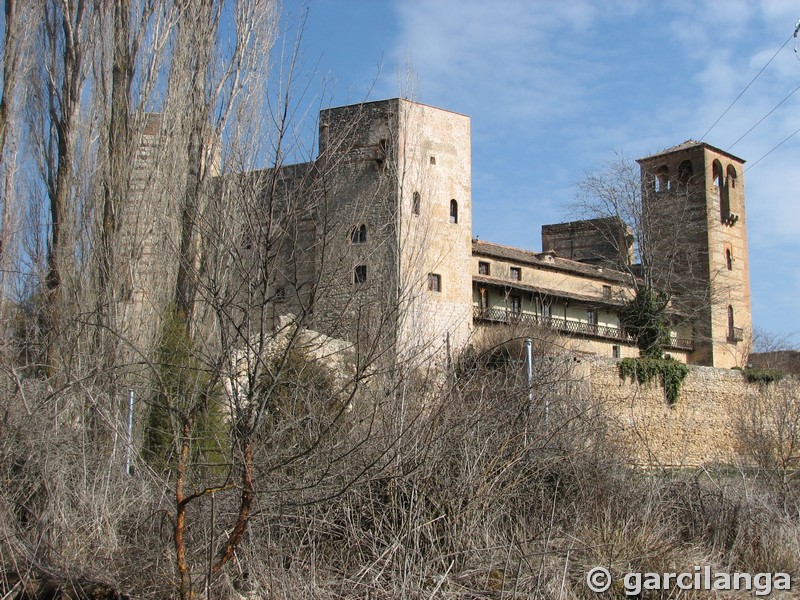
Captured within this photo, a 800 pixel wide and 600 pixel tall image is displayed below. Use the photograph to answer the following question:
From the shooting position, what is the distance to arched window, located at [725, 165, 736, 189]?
42.7 m

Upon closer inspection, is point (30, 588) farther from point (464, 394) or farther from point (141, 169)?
point (141, 169)

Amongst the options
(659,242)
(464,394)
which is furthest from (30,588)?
(659,242)

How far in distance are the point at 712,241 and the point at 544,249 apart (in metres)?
8.33

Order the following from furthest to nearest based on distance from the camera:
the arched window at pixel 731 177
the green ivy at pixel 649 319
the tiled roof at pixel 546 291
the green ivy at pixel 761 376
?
the arched window at pixel 731 177
the tiled roof at pixel 546 291
the green ivy at pixel 649 319
the green ivy at pixel 761 376

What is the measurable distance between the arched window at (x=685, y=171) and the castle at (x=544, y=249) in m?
0.05

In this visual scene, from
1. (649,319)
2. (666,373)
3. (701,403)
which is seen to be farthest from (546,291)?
(666,373)

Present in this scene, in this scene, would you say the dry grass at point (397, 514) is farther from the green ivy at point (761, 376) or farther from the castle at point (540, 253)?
the green ivy at point (761, 376)

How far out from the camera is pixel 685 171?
41375 mm

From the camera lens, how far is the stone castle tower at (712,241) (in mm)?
38062

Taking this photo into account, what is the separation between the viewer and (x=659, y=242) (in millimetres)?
31422

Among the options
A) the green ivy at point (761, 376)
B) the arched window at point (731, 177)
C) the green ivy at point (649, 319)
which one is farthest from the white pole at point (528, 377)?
the arched window at point (731, 177)

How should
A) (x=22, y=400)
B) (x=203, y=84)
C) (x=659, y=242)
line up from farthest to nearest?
(x=659, y=242) → (x=203, y=84) → (x=22, y=400)

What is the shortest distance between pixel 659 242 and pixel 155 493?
28511 mm

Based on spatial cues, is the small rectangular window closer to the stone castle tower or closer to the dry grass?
the dry grass
